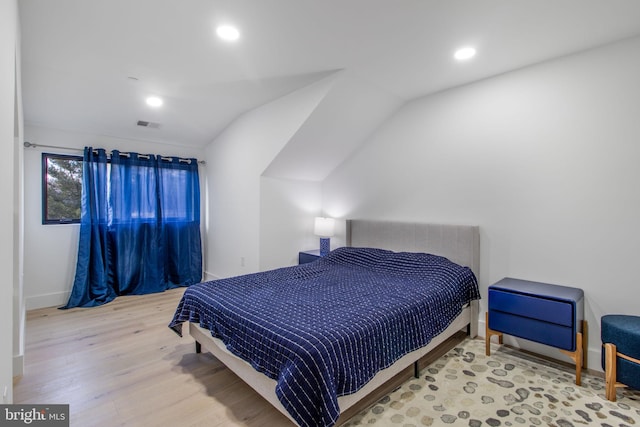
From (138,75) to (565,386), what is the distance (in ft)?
14.1

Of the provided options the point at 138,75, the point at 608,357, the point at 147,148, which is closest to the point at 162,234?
the point at 147,148

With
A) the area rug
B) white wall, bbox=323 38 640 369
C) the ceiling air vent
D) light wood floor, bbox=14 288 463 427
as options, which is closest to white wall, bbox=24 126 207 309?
light wood floor, bbox=14 288 463 427

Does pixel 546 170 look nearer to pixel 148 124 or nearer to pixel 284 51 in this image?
pixel 284 51

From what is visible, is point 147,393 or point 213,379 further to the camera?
point 213,379

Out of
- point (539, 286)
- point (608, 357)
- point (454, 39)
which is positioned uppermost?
point (454, 39)

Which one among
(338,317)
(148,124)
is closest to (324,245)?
(338,317)

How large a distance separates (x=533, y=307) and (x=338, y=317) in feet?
5.03

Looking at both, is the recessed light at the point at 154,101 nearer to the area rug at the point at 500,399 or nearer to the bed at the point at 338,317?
the bed at the point at 338,317

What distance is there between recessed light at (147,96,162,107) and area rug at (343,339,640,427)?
358cm

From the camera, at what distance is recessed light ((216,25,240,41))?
2188mm

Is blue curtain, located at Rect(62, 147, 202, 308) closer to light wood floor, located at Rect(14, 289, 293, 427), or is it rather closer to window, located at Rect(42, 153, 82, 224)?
window, located at Rect(42, 153, 82, 224)

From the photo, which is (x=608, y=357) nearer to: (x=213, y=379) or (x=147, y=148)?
(x=213, y=379)

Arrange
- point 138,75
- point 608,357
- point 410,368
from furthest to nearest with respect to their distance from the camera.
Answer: point 138,75
point 410,368
point 608,357

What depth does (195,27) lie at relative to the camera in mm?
2172
